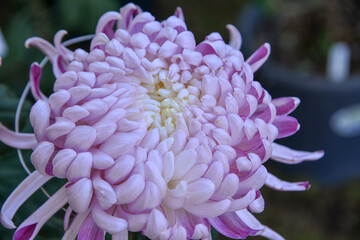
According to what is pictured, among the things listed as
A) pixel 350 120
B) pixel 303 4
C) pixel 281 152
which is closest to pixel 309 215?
pixel 350 120

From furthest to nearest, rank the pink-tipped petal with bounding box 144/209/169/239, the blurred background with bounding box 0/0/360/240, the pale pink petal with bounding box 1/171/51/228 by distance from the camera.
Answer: the blurred background with bounding box 0/0/360/240
the pale pink petal with bounding box 1/171/51/228
the pink-tipped petal with bounding box 144/209/169/239

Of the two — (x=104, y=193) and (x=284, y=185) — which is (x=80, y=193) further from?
(x=284, y=185)

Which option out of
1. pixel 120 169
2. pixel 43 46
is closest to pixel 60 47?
pixel 43 46

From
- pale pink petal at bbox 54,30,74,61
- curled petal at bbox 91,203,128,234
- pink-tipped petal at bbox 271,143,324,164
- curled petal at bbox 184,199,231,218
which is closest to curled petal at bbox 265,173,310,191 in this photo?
pink-tipped petal at bbox 271,143,324,164

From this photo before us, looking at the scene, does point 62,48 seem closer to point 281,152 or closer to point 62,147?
point 62,147

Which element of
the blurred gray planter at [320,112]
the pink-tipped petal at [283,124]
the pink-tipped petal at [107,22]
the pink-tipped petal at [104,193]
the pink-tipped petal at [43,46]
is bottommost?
the blurred gray planter at [320,112]

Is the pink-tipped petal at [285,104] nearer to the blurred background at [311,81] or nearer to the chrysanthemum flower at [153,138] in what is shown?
the chrysanthemum flower at [153,138]

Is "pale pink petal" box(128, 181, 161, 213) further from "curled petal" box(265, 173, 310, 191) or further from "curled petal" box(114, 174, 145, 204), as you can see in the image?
"curled petal" box(265, 173, 310, 191)

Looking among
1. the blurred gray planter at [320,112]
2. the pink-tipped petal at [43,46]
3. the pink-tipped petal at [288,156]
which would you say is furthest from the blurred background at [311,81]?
the pink-tipped petal at [288,156]

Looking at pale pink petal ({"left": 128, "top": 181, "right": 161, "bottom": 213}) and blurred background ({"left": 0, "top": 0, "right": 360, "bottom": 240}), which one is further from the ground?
pale pink petal ({"left": 128, "top": 181, "right": 161, "bottom": 213})
